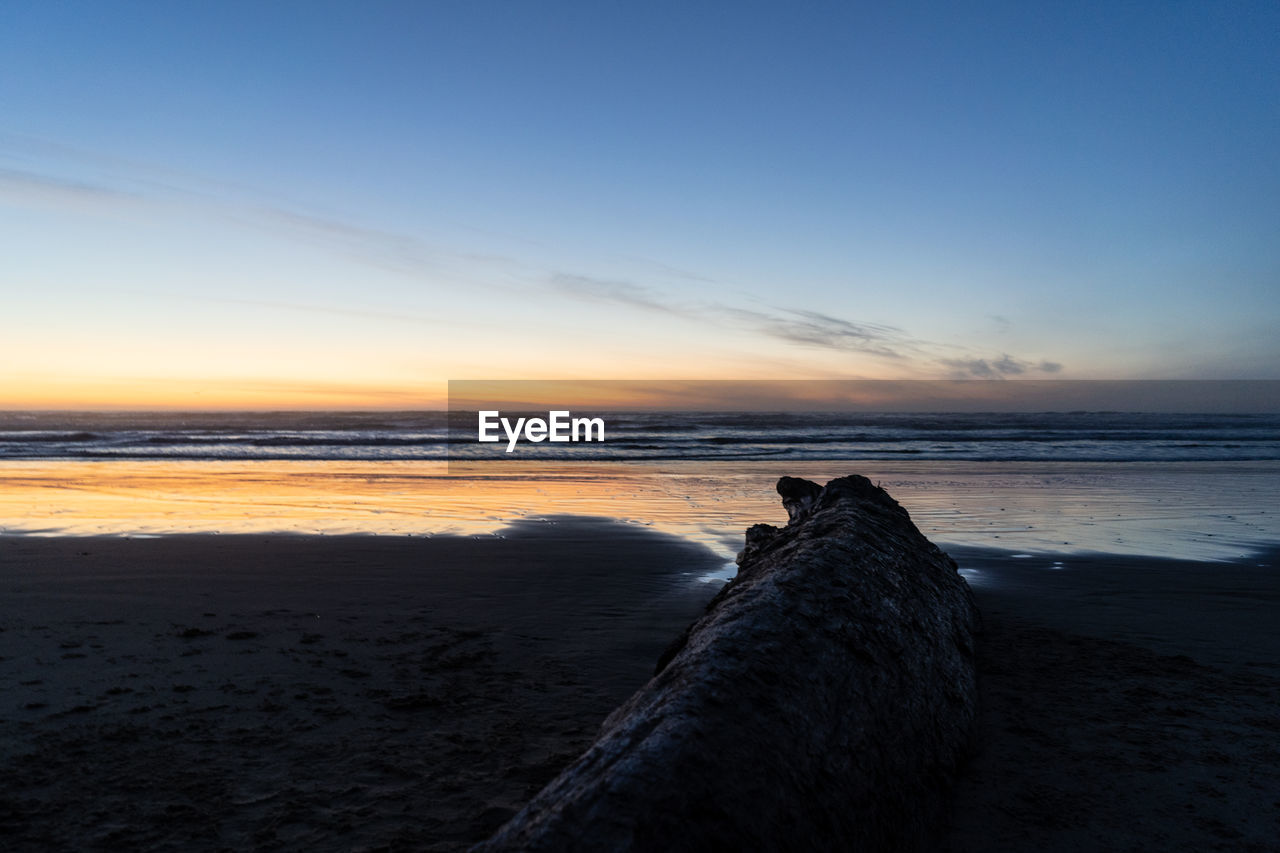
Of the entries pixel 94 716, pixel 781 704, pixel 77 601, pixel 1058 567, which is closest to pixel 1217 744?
pixel 781 704

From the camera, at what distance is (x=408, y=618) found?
532cm

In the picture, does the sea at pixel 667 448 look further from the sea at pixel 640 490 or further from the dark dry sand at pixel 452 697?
the dark dry sand at pixel 452 697

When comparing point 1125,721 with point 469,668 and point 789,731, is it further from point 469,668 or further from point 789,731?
point 469,668

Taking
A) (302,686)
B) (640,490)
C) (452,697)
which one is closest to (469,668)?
(452,697)

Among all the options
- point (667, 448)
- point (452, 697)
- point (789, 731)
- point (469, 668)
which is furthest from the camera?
point (667, 448)

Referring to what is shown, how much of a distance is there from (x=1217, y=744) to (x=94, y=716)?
5162 millimetres

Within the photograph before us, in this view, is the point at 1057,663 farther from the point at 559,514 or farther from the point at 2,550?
the point at 2,550

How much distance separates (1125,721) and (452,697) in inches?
131

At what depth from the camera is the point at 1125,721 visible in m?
3.58

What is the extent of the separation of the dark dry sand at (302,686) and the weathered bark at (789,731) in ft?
3.20

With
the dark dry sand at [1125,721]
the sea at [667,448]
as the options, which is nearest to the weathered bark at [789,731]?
the dark dry sand at [1125,721]

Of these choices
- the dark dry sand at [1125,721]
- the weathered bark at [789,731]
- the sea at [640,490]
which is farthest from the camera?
the sea at [640,490]

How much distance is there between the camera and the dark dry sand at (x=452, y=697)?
8.92ft

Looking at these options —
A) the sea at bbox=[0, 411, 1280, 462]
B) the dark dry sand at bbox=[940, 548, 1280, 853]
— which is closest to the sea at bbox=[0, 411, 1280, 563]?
the sea at bbox=[0, 411, 1280, 462]
